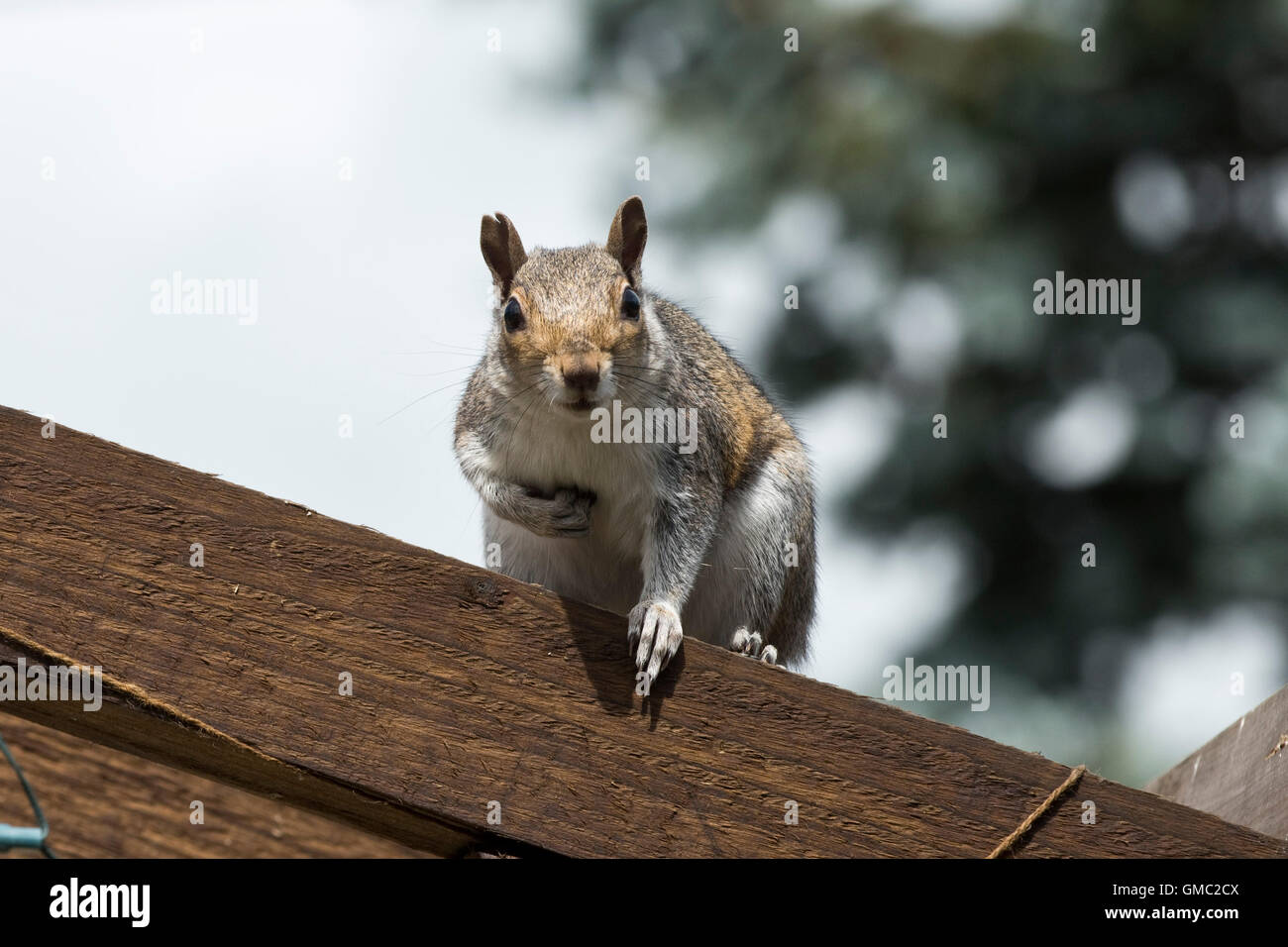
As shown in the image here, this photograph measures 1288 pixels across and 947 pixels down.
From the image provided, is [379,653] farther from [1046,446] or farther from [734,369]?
[1046,446]

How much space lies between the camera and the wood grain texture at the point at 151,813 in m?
2.21

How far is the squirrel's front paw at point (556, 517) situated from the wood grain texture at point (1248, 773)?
1.17 metres

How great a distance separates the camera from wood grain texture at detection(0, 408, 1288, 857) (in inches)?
77.4

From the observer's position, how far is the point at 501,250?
3.07 meters

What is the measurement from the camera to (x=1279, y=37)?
21.4ft

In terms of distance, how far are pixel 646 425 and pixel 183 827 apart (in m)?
1.14
